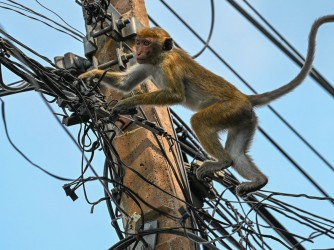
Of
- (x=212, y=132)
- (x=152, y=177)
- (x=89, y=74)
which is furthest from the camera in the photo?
(x=212, y=132)

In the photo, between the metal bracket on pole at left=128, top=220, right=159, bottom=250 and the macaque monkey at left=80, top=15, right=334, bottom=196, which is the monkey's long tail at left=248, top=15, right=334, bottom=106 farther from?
the metal bracket on pole at left=128, top=220, right=159, bottom=250

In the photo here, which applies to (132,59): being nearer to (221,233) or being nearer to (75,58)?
(75,58)

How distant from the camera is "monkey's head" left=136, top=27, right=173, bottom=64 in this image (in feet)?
22.3

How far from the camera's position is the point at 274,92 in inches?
271

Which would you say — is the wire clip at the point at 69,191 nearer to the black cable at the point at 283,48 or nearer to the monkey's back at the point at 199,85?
the monkey's back at the point at 199,85

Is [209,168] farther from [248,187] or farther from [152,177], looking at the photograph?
[152,177]

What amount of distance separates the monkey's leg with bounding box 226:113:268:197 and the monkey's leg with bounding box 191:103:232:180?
21 cm

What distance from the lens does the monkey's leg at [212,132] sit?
643 cm

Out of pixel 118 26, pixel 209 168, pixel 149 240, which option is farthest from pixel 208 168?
pixel 118 26

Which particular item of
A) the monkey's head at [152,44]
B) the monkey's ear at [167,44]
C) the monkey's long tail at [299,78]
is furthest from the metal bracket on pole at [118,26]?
the monkey's long tail at [299,78]

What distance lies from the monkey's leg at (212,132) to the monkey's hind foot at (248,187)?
243mm

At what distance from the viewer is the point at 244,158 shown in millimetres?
6770

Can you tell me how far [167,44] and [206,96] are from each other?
2.52ft

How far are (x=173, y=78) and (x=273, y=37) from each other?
1.08 meters
